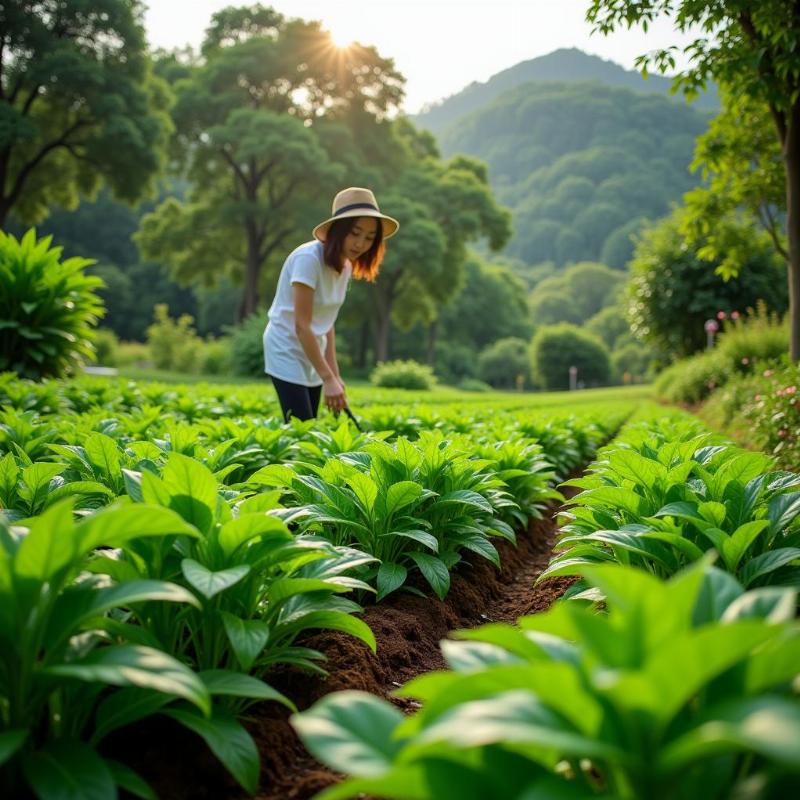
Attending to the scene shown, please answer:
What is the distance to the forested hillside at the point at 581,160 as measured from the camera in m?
118

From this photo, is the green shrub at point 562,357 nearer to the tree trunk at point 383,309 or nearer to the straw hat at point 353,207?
the tree trunk at point 383,309

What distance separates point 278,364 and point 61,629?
340 centimetres

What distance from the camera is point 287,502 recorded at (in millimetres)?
3109

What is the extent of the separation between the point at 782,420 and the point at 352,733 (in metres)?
5.54

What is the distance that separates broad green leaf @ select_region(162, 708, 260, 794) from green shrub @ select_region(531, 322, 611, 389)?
189 feet

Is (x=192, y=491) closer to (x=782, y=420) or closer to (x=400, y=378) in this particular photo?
(x=782, y=420)

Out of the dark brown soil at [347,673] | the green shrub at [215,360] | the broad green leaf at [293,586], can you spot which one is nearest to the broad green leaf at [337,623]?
the broad green leaf at [293,586]

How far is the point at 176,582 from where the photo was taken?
1.70 metres

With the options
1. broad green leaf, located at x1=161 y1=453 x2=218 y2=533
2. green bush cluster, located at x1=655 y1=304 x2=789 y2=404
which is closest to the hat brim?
broad green leaf, located at x1=161 y1=453 x2=218 y2=533

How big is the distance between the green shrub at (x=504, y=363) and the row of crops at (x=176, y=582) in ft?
175

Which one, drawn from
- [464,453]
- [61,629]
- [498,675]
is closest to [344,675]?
[61,629]

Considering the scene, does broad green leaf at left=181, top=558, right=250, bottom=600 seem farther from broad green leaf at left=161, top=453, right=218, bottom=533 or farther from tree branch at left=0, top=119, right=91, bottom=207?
tree branch at left=0, top=119, right=91, bottom=207

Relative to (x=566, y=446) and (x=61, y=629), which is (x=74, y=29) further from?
(x=61, y=629)

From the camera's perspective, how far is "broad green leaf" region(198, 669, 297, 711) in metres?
1.44
